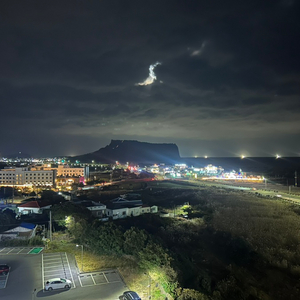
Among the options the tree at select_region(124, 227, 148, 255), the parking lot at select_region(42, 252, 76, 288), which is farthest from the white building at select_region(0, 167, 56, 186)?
the tree at select_region(124, 227, 148, 255)

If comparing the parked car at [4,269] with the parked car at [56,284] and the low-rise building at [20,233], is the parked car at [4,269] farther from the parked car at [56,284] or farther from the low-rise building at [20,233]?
the low-rise building at [20,233]

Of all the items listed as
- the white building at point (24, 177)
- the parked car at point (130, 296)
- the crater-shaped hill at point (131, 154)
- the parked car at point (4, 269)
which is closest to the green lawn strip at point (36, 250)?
the parked car at point (4, 269)

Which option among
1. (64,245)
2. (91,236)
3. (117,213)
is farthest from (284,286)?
(117,213)

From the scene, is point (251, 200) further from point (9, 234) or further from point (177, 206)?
point (9, 234)

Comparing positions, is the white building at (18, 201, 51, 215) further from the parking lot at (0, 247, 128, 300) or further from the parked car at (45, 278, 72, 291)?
the parked car at (45, 278, 72, 291)

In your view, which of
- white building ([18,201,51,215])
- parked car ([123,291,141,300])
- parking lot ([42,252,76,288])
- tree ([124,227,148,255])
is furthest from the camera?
white building ([18,201,51,215])
